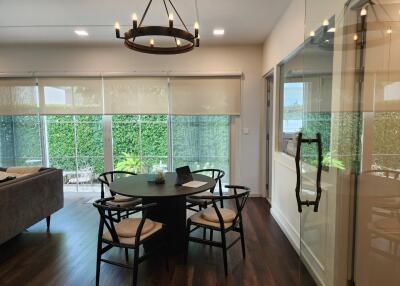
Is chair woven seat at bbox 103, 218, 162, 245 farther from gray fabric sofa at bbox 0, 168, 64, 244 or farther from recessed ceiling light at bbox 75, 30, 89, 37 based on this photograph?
recessed ceiling light at bbox 75, 30, 89, 37

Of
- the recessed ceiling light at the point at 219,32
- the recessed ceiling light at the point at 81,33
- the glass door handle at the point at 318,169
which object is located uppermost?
the recessed ceiling light at the point at 81,33

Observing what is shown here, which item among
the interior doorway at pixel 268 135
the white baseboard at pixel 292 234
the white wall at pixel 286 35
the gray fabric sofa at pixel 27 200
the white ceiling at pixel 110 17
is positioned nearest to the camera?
the white baseboard at pixel 292 234

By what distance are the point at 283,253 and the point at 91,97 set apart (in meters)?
4.05

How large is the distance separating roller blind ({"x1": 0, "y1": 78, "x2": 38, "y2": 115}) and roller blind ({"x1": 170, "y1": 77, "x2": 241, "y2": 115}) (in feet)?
8.65

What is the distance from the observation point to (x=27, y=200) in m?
3.03

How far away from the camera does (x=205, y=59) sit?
482 cm

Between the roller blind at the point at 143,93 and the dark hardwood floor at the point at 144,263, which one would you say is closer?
the dark hardwood floor at the point at 144,263

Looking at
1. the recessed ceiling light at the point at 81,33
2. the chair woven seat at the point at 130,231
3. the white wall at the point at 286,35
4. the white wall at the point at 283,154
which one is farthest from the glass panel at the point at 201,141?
the chair woven seat at the point at 130,231

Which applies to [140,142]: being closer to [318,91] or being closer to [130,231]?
[130,231]

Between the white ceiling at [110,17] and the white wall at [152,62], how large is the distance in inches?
14.2

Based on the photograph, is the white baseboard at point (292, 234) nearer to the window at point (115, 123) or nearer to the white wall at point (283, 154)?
the white wall at point (283, 154)

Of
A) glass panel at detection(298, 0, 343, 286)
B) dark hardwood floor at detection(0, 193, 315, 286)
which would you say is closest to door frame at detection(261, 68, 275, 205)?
dark hardwood floor at detection(0, 193, 315, 286)

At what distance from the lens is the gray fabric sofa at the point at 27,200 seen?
2717 millimetres

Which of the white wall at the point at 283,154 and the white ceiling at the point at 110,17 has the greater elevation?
the white ceiling at the point at 110,17
